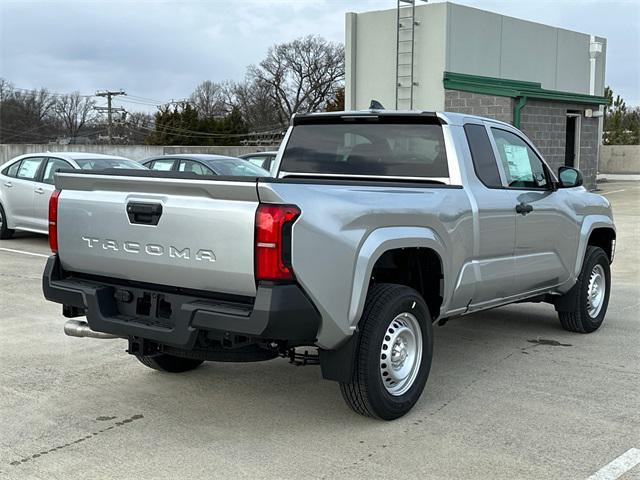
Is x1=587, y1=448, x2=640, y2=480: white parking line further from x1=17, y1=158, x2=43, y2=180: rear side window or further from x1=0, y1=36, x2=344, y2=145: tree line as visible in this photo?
x1=0, y1=36, x2=344, y2=145: tree line

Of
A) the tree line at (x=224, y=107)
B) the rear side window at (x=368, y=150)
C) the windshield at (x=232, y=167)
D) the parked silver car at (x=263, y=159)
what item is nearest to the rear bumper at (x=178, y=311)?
the rear side window at (x=368, y=150)

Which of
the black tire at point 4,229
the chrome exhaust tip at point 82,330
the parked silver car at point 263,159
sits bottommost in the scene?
the black tire at point 4,229

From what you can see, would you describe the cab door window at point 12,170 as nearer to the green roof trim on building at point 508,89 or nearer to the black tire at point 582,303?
the black tire at point 582,303

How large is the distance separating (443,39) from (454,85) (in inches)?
55.4

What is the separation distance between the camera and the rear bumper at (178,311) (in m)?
4.20

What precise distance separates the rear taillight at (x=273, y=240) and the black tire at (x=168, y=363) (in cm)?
198

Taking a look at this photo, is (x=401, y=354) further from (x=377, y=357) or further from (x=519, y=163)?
(x=519, y=163)

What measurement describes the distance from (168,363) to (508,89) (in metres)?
17.5

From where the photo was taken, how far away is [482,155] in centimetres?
612

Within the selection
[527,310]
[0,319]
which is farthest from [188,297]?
[527,310]

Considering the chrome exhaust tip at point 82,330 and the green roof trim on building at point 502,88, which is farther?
the green roof trim on building at point 502,88

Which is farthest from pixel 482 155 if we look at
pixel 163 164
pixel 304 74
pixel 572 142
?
pixel 304 74

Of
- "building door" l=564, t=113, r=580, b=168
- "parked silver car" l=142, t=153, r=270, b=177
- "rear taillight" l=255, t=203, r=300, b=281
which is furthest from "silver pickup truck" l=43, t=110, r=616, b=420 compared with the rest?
"building door" l=564, t=113, r=580, b=168

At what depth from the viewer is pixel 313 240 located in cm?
431
